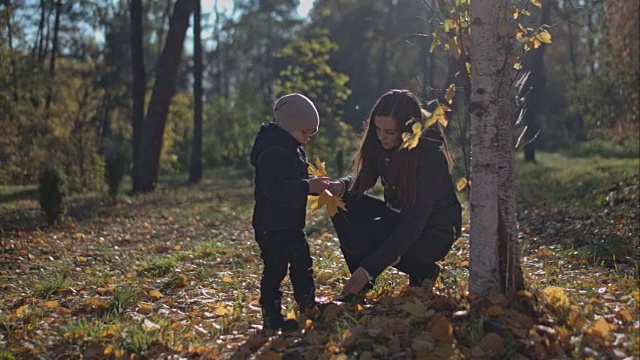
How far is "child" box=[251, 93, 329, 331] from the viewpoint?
385 cm

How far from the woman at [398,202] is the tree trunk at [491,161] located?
423 mm

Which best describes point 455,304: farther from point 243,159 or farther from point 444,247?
point 243,159

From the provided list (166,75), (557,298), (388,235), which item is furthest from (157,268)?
(166,75)

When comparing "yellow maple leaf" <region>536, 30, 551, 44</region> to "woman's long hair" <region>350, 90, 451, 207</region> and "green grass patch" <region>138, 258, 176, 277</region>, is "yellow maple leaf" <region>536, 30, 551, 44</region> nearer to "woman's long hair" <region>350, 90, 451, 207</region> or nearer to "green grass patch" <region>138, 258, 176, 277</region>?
"woman's long hair" <region>350, 90, 451, 207</region>

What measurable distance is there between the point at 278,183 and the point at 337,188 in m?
0.63

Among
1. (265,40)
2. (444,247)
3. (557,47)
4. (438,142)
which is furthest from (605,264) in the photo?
(265,40)

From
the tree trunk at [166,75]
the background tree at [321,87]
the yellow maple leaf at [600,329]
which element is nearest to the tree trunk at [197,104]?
the background tree at [321,87]

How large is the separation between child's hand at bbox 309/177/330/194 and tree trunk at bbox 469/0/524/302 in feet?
2.85

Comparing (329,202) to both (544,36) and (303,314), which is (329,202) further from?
(544,36)

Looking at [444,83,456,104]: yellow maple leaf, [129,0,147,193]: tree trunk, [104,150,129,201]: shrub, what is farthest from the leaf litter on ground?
[129,0,147,193]: tree trunk

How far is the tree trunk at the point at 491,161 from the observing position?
11.9ft

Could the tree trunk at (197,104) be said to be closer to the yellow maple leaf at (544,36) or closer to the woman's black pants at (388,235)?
the woman's black pants at (388,235)

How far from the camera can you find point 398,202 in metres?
4.47

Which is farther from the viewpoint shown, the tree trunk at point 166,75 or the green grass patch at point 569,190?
the tree trunk at point 166,75
